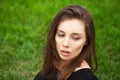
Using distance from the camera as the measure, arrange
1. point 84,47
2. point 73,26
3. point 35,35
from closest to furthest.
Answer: point 73,26 → point 84,47 → point 35,35

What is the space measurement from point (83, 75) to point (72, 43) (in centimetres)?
25

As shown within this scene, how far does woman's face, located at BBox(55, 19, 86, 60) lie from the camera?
Result: 271 centimetres

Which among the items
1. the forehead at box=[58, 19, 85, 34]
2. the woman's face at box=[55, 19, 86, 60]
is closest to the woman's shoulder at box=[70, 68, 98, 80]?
the woman's face at box=[55, 19, 86, 60]

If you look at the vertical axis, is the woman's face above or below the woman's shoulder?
above

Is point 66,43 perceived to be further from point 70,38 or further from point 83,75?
point 83,75

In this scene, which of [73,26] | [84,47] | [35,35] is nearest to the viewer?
[73,26]

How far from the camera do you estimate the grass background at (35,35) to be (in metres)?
4.76

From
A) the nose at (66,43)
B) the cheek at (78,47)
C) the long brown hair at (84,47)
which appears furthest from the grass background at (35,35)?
the nose at (66,43)

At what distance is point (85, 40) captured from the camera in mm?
2805

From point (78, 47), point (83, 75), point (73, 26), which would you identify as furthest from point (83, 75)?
point (73, 26)

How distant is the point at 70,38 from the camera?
2719 millimetres

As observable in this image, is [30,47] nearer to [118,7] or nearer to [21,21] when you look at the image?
[21,21]

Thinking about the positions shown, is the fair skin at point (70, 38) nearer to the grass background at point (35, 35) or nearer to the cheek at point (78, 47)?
the cheek at point (78, 47)

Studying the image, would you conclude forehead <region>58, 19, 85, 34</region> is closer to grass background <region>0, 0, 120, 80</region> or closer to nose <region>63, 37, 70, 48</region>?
nose <region>63, 37, 70, 48</region>
